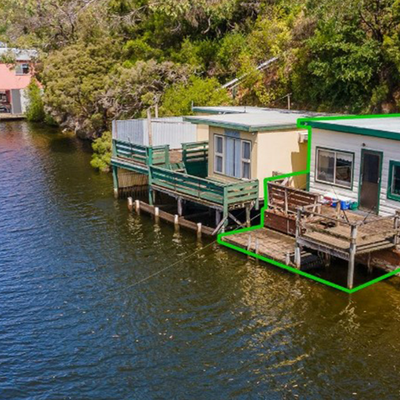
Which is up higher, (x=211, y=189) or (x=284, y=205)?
(x=211, y=189)

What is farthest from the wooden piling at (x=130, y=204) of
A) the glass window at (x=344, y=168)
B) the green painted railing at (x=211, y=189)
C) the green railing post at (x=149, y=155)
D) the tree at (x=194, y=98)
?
the glass window at (x=344, y=168)

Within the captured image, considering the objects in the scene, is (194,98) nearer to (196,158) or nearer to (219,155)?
(196,158)

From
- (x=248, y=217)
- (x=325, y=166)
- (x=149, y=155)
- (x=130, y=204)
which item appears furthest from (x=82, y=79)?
(x=325, y=166)

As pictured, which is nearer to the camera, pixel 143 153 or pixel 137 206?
pixel 137 206

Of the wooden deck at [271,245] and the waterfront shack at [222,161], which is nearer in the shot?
the wooden deck at [271,245]

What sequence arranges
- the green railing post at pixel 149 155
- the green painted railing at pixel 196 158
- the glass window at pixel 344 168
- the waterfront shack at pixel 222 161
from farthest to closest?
1. the green painted railing at pixel 196 158
2. the green railing post at pixel 149 155
3. the waterfront shack at pixel 222 161
4. the glass window at pixel 344 168

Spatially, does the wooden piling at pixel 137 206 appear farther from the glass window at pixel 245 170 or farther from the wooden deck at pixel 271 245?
the wooden deck at pixel 271 245

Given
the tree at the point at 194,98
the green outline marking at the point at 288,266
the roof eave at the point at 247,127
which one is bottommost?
the green outline marking at the point at 288,266
